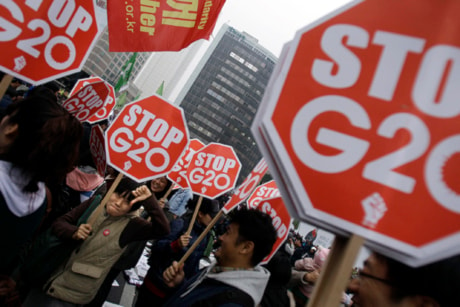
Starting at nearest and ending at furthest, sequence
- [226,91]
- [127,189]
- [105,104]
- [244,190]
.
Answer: [127,189] < [244,190] < [105,104] < [226,91]

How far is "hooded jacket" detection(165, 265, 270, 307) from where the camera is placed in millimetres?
1726

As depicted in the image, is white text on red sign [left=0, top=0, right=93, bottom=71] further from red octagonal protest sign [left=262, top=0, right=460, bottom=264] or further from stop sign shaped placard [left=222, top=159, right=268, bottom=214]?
stop sign shaped placard [left=222, top=159, right=268, bottom=214]

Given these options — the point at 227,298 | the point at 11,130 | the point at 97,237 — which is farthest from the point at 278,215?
the point at 11,130

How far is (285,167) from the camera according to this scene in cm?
79

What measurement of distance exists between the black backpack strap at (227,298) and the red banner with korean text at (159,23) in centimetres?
204

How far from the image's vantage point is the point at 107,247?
2250 mm

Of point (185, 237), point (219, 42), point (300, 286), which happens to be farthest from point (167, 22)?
point (219, 42)

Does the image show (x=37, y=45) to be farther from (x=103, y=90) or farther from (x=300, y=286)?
(x=300, y=286)

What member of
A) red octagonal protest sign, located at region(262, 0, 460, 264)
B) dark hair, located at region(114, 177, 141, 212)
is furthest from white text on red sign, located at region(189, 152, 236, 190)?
red octagonal protest sign, located at region(262, 0, 460, 264)

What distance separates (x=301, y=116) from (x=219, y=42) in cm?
7910

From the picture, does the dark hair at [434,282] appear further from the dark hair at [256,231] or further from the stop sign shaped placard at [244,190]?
the stop sign shaped placard at [244,190]

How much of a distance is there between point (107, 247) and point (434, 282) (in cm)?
210

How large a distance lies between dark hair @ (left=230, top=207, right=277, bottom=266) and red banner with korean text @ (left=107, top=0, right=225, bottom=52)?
169cm

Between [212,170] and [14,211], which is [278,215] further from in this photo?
[14,211]
